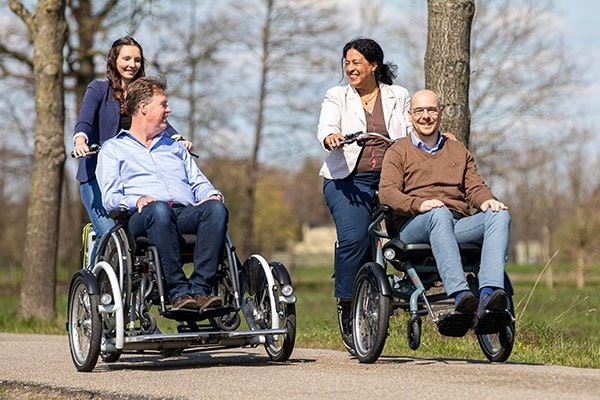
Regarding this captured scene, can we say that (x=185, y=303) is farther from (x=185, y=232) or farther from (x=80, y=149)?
(x=80, y=149)

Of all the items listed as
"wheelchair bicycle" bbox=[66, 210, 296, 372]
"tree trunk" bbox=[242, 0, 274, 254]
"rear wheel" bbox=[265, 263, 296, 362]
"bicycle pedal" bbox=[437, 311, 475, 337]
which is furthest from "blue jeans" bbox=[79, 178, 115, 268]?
"tree trunk" bbox=[242, 0, 274, 254]

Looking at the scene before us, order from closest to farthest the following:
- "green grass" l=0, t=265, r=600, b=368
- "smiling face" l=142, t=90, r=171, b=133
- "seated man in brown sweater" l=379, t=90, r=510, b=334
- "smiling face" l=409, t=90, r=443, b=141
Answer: "seated man in brown sweater" l=379, t=90, r=510, b=334 < "smiling face" l=409, t=90, r=443, b=141 < "smiling face" l=142, t=90, r=171, b=133 < "green grass" l=0, t=265, r=600, b=368

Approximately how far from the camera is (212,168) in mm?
32781

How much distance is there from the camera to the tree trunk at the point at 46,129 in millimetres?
14289

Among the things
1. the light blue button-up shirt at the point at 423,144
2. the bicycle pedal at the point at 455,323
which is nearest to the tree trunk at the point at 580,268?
the light blue button-up shirt at the point at 423,144

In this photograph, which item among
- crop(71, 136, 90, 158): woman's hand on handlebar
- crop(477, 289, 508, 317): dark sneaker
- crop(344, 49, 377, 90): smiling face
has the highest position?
crop(344, 49, 377, 90): smiling face

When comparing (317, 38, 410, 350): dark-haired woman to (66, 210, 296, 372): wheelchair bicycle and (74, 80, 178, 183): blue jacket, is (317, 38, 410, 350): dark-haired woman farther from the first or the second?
(74, 80, 178, 183): blue jacket

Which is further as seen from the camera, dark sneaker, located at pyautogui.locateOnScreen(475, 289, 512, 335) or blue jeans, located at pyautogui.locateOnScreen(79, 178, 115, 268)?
blue jeans, located at pyautogui.locateOnScreen(79, 178, 115, 268)

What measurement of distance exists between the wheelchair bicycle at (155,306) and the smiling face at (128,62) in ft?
4.14

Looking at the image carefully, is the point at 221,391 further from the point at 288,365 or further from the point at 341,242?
the point at 341,242

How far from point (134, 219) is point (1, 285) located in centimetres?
2474

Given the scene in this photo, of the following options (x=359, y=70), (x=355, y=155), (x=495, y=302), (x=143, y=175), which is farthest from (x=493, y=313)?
(x=143, y=175)

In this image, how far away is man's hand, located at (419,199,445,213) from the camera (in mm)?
6484

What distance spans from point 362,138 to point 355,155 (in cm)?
43
